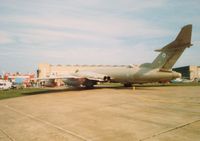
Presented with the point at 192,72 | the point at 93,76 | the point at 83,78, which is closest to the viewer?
the point at 93,76

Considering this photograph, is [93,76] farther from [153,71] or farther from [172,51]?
[172,51]

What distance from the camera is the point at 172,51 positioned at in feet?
88.6

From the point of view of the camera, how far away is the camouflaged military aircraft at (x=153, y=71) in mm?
25655

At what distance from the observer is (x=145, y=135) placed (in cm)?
621

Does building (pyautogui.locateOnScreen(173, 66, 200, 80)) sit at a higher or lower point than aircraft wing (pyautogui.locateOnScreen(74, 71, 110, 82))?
higher

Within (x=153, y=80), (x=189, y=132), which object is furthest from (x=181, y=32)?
(x=189, y=132)

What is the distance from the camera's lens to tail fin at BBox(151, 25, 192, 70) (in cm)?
2509

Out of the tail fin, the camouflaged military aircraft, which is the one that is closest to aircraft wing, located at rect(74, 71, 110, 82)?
the camouflaged military aircraft

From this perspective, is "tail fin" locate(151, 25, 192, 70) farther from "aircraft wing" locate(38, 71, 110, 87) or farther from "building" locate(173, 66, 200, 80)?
"building" locate(173, 66, 200, 80)

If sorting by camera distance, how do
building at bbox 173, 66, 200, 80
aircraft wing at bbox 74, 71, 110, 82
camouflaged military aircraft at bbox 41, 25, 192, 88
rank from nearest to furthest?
1. camouflaged military aircraft at bbox 41, 25, 192, 88
2. aircraft wing at bbox 74, 71, 110, 82
3. building at bbox 173, 66, 200, 80

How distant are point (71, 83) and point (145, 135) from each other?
26.7 meters

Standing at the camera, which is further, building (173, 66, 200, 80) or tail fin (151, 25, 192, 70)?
building (173, 66, 200, 80)

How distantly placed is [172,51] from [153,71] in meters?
3.86

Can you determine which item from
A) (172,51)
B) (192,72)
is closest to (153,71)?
(172,51)
